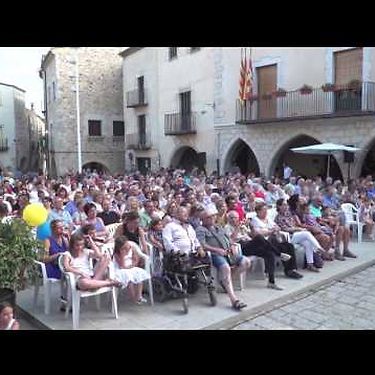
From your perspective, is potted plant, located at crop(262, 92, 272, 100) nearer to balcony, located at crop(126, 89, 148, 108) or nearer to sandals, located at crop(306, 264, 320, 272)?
balcony, located at crop(126, 89, 148, 108)

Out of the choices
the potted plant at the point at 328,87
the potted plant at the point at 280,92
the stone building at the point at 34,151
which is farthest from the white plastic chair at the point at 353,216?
the stone building at the point at 34,151

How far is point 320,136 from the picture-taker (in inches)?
634

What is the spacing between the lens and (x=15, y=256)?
4.28m

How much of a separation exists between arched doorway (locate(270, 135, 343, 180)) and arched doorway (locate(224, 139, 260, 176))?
1.55 m

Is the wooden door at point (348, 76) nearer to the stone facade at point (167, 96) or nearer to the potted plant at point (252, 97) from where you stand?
the potted plant at point (252, 97)

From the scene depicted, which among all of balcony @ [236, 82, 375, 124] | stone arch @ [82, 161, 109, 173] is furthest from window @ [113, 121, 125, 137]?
balcony @ [236, 82, 375, 124]

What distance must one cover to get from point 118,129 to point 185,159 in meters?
7.11

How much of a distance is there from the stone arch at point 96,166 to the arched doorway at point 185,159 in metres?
6.64

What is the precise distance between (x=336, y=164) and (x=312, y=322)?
42.5ft

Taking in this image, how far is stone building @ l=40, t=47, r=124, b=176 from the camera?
27.5m

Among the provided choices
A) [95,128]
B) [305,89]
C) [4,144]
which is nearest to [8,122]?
[4,144]

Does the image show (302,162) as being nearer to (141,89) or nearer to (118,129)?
(141,89)
